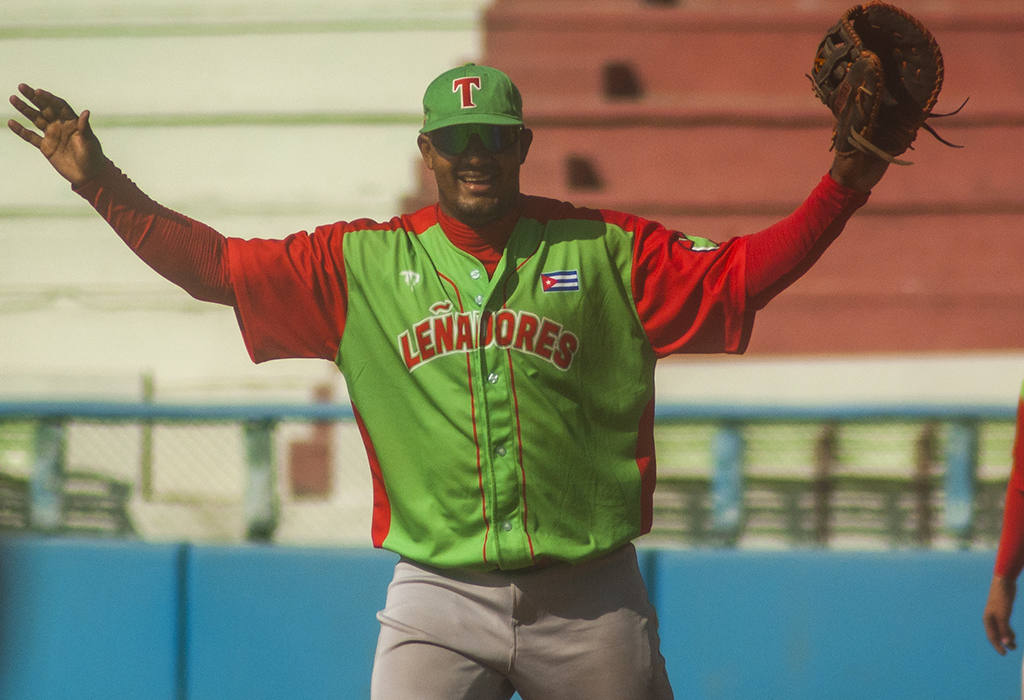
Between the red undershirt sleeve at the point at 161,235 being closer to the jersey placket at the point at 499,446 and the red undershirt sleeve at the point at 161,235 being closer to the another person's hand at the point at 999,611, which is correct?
the jersey placket at the point at 499,446

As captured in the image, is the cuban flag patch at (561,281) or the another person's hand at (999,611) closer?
the cuban flag patch at (561,281)

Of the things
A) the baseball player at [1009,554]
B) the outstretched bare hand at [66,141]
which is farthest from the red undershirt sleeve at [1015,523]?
the outstretched bare hand at [66,141]

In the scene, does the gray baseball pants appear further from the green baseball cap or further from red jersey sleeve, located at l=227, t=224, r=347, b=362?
the green baseball cap

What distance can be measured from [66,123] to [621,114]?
469 cm

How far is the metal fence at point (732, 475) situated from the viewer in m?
3.49

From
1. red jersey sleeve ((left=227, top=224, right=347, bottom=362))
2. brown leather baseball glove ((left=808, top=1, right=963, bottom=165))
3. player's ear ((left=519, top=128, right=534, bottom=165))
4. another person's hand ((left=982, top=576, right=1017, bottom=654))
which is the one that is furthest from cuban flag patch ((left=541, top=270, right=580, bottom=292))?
another person's hand ((left=982, top=576, right=1017, bottom=654))

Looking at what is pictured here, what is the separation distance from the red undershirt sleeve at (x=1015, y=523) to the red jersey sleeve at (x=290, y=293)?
4.78 ft

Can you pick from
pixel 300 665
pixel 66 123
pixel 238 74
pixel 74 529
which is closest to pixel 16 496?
pixel 74 529

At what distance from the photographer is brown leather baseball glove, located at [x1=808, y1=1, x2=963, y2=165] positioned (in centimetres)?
162

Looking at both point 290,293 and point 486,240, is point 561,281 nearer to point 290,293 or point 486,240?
point 486,240

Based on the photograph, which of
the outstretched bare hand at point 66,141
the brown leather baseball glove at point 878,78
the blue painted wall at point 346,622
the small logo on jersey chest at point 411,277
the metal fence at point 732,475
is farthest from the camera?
the metal fence at point 732,475

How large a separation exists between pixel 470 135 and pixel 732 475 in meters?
2.05

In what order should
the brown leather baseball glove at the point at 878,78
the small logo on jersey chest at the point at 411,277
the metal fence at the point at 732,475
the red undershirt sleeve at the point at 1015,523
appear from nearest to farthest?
the brown leather baseball glove at the point at 878,78 < the small logo on jersey chest at the point at 411,277 < the red undershirt sleeve at the point at 1015,523 < the metal fence at the point at 732,475

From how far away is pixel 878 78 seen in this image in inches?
64.2
